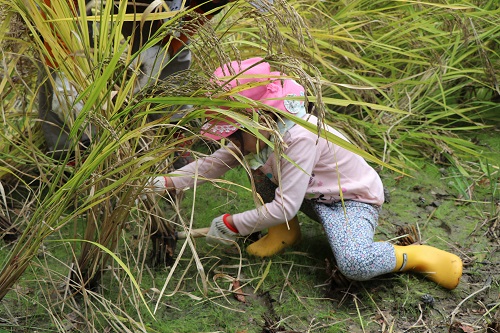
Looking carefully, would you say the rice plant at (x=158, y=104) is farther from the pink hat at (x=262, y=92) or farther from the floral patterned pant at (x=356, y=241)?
the floral patterned pant at (x=356, y=241)

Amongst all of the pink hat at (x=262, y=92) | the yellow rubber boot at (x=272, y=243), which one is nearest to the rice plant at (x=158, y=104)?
the pink hat at (x=262, y=92)

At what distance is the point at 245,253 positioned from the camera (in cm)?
246

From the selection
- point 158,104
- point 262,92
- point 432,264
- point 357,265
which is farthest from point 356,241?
point 158,104

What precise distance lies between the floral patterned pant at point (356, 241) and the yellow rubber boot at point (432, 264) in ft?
0.15

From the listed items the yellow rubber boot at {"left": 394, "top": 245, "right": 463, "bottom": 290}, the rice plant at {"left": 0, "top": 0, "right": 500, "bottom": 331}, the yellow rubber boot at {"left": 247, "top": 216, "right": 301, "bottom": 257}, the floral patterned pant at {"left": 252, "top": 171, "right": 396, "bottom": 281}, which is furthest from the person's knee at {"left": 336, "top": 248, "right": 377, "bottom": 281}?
the rice plant at {"left": 0, "top": 0, "right": 500, "bottom": 331}

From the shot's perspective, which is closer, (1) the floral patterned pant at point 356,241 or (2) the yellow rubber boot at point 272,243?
(1) the floral patterned pant at point 356,241

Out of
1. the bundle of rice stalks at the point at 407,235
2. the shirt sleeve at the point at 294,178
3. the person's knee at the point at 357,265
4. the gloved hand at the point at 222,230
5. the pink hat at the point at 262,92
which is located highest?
the pink hat at the point at 262,92

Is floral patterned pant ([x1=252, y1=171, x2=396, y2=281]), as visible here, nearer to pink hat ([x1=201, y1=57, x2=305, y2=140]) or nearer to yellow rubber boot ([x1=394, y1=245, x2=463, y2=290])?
yellow rubber boot ([x1=394, y1=245, x2=463, y2=290])

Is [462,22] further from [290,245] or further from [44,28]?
[44,28]

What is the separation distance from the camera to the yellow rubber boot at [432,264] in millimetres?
2250

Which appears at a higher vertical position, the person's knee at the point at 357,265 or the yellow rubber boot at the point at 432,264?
the person's knee at the point at 357,265

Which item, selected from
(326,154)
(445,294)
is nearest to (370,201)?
(326,154)

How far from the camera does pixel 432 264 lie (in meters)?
2.27

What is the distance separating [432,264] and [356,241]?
255 mm
